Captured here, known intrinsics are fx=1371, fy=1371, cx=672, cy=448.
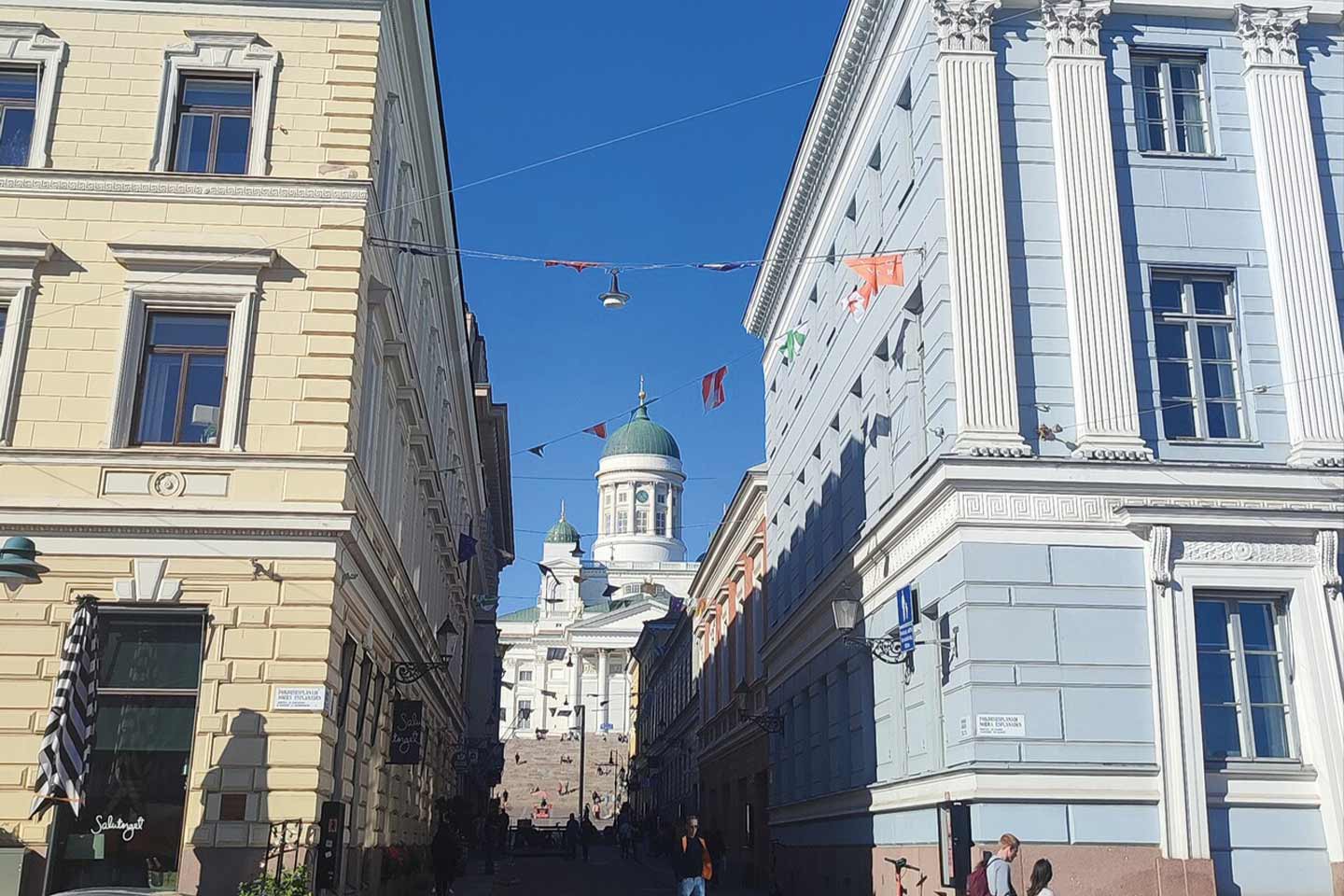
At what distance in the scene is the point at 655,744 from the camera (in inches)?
2990

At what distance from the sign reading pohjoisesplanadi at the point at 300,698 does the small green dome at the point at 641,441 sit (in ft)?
396

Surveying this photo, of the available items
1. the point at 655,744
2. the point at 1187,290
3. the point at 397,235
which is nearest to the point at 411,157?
the point at 397,235

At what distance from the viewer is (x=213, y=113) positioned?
18.5 m

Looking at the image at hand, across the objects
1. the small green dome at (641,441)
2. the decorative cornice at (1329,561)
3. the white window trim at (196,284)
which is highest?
the small green dome at (641,441)

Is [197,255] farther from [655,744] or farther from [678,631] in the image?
[655,744]

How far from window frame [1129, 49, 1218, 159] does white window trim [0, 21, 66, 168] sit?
48.5ft

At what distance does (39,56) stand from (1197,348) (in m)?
16.0

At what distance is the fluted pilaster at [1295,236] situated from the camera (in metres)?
18.1

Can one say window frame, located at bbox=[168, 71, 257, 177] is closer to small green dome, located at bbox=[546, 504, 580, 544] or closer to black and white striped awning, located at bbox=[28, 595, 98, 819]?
black and white striped awning, located at bbox=[28, 595, 98, 819]

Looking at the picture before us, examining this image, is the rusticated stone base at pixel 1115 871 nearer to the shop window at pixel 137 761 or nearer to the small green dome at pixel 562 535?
the shop window at pixel 137 761

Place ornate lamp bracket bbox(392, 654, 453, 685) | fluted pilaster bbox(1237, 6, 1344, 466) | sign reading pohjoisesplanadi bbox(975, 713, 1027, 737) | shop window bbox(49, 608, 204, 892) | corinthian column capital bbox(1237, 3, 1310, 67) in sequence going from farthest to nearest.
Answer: ornate lamp bracket bbox(392, 654, 453, 685), corinthian column capital bbox(1237, 3, 1310, 67), fluted pilaster bbox(1237, 6, 1344, 466), sign reading pohjoisesplanadi bbox(975, 713, 1027, 737), shop window bbox(49, 608, 204, 892)

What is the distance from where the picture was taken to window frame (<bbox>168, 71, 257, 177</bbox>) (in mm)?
18312

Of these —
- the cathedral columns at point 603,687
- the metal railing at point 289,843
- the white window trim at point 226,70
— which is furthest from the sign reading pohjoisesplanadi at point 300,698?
the cathedral columns at point 603,687

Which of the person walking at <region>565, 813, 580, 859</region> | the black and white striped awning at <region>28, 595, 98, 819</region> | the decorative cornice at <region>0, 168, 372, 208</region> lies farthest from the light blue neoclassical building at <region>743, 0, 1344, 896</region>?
the person walking at <region>565, 813, 580, 859</region>
